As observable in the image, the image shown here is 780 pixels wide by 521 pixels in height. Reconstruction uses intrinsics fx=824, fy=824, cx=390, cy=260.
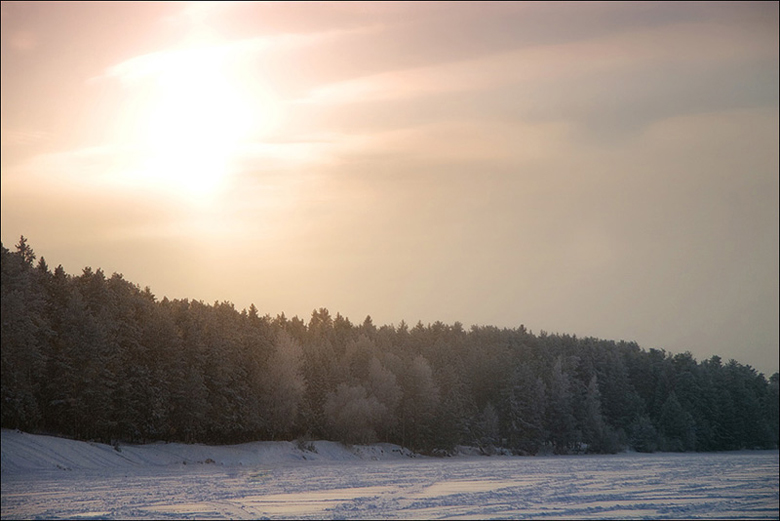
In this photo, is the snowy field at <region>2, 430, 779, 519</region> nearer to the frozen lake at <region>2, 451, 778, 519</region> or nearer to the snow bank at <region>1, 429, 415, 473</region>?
the frozen lake at <region>2, 451, 778, 519</region>

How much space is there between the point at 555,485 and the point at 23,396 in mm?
45199

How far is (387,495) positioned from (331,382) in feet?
234

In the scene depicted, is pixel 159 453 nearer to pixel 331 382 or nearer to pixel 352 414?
pixel 352 414

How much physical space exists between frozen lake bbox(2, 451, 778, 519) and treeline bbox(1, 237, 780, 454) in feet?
48.3

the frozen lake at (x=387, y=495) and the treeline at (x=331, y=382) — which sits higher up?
the treeline at (x=331, y=382)

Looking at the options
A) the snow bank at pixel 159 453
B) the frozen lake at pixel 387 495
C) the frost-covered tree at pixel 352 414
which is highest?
the frost-covered tree at pixel 352 414

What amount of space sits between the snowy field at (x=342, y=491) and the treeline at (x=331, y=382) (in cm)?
767

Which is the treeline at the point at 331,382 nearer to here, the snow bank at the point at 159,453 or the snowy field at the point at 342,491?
the snow bank at the point at 159,453

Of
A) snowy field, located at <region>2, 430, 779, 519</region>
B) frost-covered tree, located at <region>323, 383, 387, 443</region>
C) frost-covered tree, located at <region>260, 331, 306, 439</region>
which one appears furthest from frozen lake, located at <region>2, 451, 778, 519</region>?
frost-covered tree, located at <region>323, 383, 387, 443</region>

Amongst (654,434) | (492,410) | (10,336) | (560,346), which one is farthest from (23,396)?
(560,346)

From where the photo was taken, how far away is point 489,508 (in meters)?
41.6

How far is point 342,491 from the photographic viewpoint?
5169 cm

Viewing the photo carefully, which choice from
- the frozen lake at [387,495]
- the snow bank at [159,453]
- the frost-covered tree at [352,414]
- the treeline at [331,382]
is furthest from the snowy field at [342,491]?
the frost-covered tree at [352,414]

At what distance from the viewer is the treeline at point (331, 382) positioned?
80250 mm
